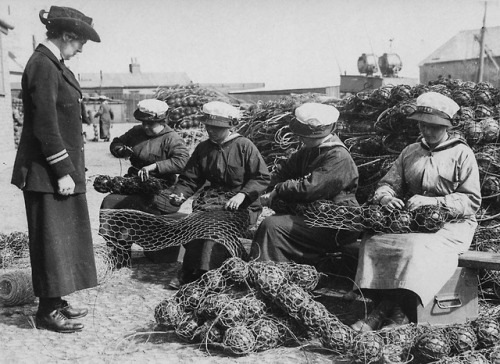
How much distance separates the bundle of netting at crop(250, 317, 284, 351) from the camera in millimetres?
3910

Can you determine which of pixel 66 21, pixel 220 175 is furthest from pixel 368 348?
pixel 66 21

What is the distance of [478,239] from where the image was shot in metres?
5.10

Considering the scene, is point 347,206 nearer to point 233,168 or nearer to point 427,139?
point 427,139

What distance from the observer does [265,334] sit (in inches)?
154

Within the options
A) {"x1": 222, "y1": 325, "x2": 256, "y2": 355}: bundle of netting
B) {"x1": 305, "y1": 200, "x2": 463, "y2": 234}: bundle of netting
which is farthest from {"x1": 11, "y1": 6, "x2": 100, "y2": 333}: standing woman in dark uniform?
{"x1": 305, "y1": 200, "x2": 463, "y2": 234}: bundle of netting

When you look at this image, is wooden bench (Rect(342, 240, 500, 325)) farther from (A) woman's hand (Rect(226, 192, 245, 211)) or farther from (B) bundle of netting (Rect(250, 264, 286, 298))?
(A) woman's hand (Rect(226, 192, 245, 211))

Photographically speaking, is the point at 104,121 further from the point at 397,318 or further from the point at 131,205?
the point at 397,318

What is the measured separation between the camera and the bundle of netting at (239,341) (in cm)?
383

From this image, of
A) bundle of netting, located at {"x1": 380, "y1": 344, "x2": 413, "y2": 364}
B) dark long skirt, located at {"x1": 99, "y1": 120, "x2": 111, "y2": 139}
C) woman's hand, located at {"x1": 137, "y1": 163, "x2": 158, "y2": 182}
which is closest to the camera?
bundle of netting, located at {"x1": 380, "y1": 344, "x2": 413, "y2": 364}

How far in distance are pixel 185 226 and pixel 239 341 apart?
6.03 ft

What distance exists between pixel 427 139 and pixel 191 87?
7.07 m

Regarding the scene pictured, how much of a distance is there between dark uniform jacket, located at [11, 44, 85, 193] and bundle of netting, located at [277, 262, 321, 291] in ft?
5.39

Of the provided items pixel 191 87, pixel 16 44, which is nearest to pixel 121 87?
pixel 16 44

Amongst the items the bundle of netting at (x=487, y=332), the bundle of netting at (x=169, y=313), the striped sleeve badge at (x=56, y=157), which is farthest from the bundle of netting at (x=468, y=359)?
the striped sleeve badge at (x=56, y=157)
